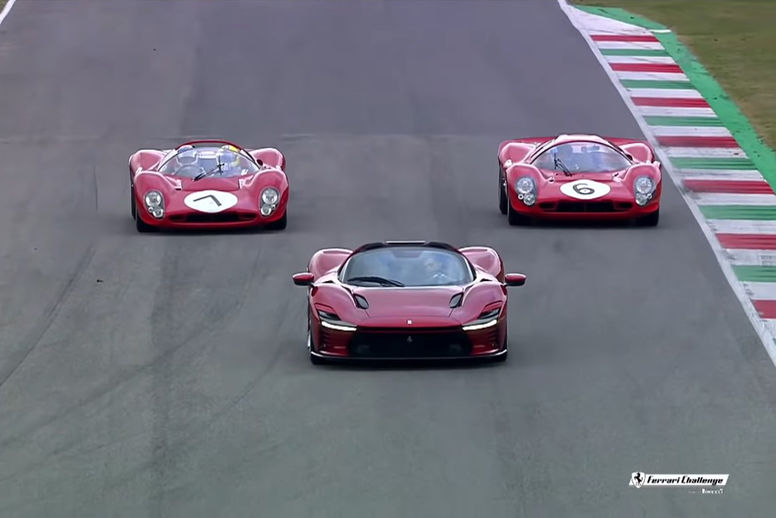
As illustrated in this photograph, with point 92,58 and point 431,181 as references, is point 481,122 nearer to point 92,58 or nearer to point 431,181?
point 431,181

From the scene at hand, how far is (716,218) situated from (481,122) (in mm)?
6307

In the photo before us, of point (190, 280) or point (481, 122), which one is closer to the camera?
point (190, 280)

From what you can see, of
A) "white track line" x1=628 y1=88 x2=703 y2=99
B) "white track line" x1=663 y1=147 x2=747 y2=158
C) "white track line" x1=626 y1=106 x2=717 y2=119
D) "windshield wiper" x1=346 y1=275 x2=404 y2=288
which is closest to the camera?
"windshield wiper" x1=346 y1=275 x2=404 y2=288

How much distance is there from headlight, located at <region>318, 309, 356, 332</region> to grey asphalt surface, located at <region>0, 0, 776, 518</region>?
382mm

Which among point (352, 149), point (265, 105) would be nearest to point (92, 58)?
point (265, 105)

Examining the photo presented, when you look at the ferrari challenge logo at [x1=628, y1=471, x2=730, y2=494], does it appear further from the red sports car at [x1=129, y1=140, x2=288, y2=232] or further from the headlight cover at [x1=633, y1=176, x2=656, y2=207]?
the red sports car at [x1=129, y1=140, x2=288, y2=232]

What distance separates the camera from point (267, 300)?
17.4m

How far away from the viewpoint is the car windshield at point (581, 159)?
837 inches

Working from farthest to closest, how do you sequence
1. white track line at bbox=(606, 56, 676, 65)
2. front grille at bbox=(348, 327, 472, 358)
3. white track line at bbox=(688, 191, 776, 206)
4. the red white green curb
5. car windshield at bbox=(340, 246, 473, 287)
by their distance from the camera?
white track line at bbox=(606, 56, 676, 65)
white track line at bbox=(688, 191, 776, 206)
the red white green curb
car windshield at bbox=(340, 246, 473, 287)
front grille at bbox=(348, 327, 472, 358)

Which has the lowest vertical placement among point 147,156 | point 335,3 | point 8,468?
point 335,3

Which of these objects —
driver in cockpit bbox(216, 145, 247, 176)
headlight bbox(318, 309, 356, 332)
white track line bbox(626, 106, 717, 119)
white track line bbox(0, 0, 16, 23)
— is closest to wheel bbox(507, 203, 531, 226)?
driver in cockpit bbox(216, 145, 247, 176)

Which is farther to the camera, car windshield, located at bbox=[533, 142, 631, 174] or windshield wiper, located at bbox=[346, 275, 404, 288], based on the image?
car windshield, located at bbox=[533, 142, 631, 174]

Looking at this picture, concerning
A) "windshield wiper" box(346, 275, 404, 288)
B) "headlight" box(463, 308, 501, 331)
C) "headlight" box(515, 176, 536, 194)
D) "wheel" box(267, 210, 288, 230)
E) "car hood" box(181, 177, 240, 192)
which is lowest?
"wheel" box(267, 210, 288, 230)

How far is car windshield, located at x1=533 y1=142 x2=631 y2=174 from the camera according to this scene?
21250 mm
